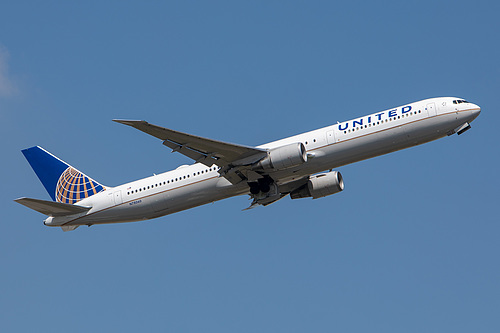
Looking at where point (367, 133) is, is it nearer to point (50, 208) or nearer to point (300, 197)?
point (300, 197)

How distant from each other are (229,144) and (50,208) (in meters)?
12.9

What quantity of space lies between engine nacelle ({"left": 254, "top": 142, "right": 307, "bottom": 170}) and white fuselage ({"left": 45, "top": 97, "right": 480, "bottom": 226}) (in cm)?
96

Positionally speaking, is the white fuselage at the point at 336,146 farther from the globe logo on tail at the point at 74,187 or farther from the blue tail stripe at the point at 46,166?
the blue tail stripe at the point at 46,166

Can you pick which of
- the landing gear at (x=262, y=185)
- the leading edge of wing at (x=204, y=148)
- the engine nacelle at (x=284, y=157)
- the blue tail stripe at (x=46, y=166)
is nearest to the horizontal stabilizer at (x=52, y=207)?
the blue tail stripe at (x=46, y=166)

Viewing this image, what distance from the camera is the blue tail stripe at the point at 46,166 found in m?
48.1

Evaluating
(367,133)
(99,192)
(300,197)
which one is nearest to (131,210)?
(99,192)

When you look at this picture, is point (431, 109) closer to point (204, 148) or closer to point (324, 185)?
point (324, 185)

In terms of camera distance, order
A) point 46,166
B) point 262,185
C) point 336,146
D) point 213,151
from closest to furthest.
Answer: point 336,146, point 213,151, point 262,185, point 46,166

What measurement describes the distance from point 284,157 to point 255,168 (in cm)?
208

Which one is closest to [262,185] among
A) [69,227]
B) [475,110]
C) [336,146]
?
[336,146]

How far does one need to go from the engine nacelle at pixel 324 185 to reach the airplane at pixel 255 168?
0.07 m

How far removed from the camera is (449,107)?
3994cm

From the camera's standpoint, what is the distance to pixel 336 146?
131ft

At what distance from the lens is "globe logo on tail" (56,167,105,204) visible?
152 ft
